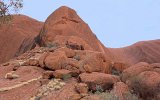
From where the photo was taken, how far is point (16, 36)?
33125 mm

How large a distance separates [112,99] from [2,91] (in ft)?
17.3

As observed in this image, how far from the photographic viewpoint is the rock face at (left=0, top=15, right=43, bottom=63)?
30.4 meters

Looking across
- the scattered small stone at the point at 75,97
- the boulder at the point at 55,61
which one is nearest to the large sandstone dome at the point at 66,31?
the boulder at the point at 55,61

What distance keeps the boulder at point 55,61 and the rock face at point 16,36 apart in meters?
12.5

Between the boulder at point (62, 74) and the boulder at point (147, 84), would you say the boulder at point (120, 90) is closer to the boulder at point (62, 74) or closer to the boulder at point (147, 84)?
the boulder at point (147, 84)

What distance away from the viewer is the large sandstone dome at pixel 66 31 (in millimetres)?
20142

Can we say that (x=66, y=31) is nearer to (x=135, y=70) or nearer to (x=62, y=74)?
(x=62, y=74)

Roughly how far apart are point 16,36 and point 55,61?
18.9 metres

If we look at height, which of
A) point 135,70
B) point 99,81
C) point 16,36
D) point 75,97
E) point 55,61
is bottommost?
point 75,97

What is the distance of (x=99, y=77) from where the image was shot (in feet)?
41.3

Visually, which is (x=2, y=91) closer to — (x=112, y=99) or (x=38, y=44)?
(x=112, y=99)

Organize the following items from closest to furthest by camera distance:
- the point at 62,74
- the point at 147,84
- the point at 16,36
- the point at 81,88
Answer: the point at 147,84, the point at 81,88, the point at 62,74, the point at 16,36

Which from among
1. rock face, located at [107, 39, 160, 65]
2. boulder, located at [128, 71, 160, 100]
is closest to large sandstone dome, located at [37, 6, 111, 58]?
boulder, located at [128, 71, 160, 100]

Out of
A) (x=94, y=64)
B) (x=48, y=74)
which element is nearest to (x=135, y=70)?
(x=94, y=64)
